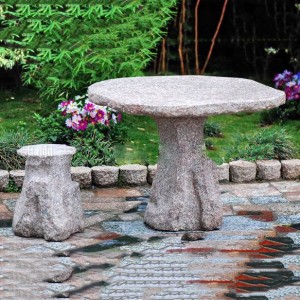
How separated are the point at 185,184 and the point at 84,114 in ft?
7.32

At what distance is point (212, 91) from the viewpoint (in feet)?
22.0

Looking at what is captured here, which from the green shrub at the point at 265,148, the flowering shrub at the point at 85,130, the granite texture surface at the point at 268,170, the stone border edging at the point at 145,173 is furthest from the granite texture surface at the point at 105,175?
the granite texture surface at the point at 268,170

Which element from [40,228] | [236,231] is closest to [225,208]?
[236,231]

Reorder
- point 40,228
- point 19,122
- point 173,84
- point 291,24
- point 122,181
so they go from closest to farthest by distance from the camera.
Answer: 1. point 40,228
2. point 173,84
3. point 122,181
4. point 19,122
5. point 291,24

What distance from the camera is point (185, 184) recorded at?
6.68 metres

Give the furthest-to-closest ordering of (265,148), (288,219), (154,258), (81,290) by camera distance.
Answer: (265,148), (288,219), (154,258), (81,290)

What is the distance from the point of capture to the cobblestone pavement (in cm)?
548

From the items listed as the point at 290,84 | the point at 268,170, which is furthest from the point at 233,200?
the point at 290,84

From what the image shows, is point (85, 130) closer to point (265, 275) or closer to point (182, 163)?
point (182, 163)

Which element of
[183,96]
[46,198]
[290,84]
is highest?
[183,96]

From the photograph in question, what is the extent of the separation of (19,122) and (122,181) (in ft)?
6.57

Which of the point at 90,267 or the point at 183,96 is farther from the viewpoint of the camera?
the point at 183,96

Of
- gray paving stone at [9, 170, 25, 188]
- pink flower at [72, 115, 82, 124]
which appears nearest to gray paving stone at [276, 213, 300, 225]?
gray paving stone at [9, 170, 25, 188]

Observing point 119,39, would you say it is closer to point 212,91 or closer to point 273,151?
point 273,151
